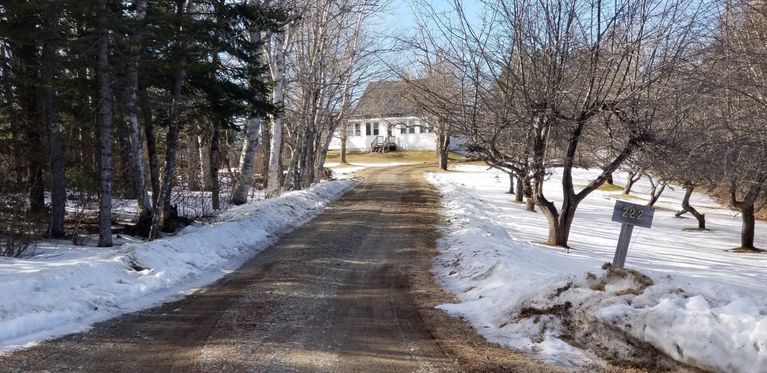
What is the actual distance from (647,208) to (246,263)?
6.64 meters

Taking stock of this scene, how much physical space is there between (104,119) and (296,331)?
6415mm

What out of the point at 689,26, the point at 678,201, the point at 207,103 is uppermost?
the point at 689,26

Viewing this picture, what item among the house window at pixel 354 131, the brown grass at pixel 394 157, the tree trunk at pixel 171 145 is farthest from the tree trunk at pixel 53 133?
the house window at pixel 354 131

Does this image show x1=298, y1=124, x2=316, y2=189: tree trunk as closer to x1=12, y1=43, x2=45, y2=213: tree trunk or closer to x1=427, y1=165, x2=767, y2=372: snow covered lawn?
x1=427, y1=165, x2=767, y2=372: snow covered lawn

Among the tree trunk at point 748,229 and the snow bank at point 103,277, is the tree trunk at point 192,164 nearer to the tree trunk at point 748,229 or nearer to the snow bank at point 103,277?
the snow bank at point 103,277

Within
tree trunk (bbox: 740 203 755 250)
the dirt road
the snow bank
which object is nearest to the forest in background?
Answer: the snow bank

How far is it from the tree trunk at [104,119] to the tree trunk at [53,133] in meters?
1.13

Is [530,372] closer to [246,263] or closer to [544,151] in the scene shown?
[246,263]

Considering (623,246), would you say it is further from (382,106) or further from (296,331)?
(382,106)

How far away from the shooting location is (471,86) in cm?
1354

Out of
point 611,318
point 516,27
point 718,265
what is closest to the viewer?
point 611,318

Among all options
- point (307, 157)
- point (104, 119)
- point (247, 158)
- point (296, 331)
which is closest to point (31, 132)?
point (104, 119)

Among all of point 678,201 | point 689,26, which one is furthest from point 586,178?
point 689,26

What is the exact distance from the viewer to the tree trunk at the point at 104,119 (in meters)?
9.82
